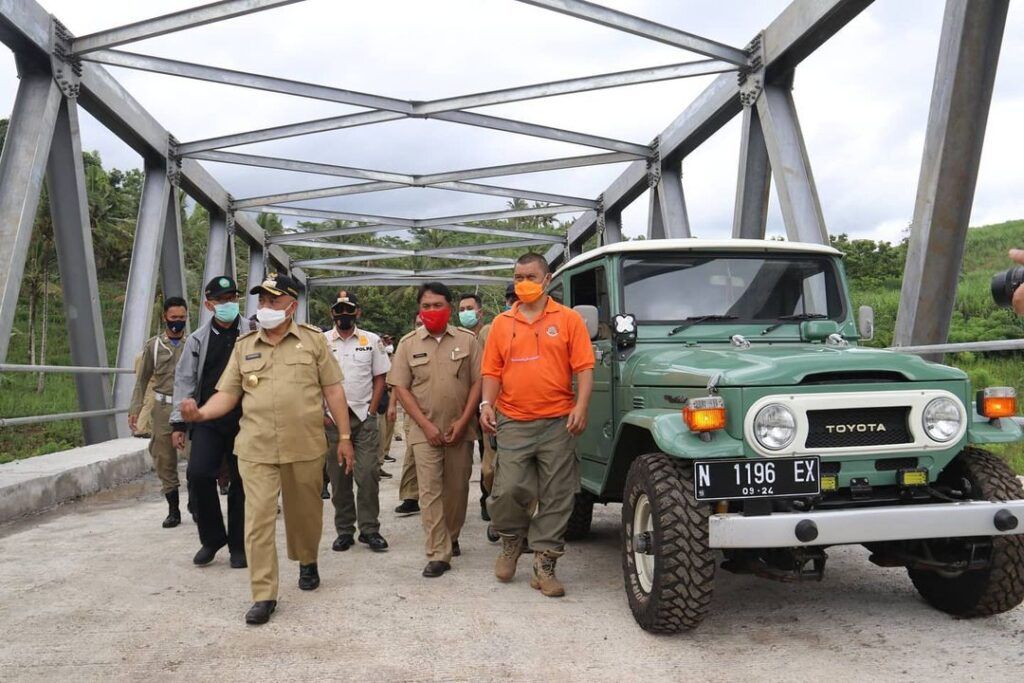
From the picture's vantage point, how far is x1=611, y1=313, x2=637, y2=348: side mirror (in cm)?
496

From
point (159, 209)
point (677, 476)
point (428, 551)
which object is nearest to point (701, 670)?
point (677, 476)

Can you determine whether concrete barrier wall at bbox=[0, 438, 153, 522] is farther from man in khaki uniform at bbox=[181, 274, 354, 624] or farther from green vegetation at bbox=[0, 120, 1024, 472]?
green vegetation at bbox=[0, 120, 1024, 472]

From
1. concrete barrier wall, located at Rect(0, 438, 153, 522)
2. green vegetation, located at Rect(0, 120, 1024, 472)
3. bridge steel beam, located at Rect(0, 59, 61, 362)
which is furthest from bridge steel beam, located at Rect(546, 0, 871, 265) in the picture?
green vegetation, located at Rect(0, 120, 1024, 472)

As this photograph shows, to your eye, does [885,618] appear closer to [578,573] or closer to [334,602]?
[578,573]

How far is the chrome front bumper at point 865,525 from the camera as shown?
3650 millimetres

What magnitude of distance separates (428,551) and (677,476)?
6.57 feet

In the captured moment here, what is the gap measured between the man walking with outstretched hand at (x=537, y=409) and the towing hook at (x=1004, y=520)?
2015 mm

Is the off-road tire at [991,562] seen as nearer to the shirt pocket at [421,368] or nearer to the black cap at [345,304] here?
the shirt pocket at [421,368]

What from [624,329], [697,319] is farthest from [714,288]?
[624,329]

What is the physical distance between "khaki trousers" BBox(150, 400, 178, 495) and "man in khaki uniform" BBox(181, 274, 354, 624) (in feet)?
7.56

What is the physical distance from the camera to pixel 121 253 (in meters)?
35.1

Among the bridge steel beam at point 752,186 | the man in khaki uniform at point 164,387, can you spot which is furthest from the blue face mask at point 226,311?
the bridge steel beam at point 752,186

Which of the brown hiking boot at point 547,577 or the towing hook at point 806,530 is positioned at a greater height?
the towing hook at point 806,530

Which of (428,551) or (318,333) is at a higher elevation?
(318,333)
